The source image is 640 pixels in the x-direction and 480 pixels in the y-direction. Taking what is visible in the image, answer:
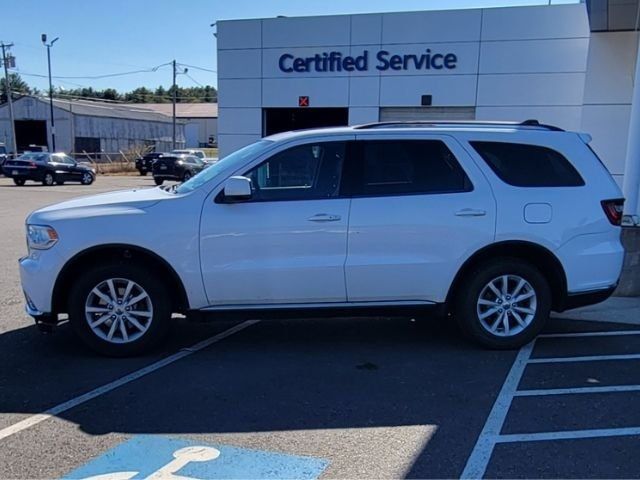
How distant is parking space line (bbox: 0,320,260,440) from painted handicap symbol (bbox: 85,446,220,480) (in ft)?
2.97

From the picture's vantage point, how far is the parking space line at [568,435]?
3572mm

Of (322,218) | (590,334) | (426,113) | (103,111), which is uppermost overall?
(103,111)

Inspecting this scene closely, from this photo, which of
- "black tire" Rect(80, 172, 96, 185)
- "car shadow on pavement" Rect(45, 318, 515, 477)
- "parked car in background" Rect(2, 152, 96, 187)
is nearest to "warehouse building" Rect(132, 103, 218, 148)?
"black tire" Rect(80, 172, 96, 185)

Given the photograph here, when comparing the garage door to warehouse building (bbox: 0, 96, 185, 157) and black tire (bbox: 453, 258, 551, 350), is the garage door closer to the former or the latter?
black tire (bbox: 453, 258, 551, 350)

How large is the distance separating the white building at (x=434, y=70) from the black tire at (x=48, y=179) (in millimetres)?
15063

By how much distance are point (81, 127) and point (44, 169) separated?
31.3 metres

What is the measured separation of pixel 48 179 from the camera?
2778 centimetres

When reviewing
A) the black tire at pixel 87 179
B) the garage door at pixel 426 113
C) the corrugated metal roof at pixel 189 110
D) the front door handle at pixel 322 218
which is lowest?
the black tire at pixel 87 179

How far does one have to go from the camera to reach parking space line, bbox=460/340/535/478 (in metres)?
3.26

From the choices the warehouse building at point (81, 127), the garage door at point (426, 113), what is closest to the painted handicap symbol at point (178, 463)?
the garage door at point (426, 113)

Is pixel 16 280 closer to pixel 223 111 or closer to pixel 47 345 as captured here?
pixel 47 345

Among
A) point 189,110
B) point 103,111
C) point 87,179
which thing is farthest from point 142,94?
point 87,179

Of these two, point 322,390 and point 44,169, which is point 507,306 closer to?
point 322,390

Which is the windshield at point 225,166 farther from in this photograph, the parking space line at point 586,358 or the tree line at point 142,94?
the tree line at point 142,94
